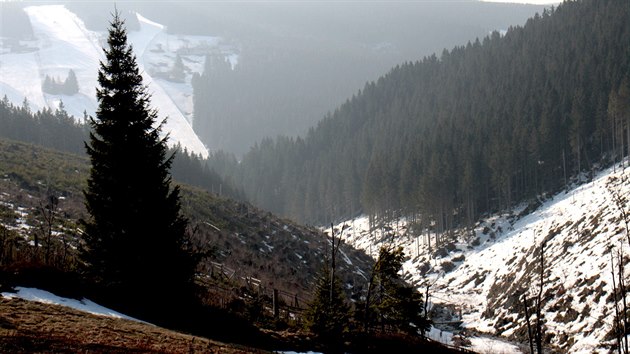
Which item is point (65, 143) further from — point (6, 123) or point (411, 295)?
point (411, 295)

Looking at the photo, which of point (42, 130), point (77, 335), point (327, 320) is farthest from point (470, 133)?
point (77, 335)

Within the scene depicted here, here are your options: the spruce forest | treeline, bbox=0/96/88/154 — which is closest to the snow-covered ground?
the spruce forest

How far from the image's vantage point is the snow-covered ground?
42.5 ft

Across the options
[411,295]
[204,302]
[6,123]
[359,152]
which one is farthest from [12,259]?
[359,152]

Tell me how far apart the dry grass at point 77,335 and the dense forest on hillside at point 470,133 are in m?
65.1

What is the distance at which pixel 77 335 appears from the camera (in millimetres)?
10555

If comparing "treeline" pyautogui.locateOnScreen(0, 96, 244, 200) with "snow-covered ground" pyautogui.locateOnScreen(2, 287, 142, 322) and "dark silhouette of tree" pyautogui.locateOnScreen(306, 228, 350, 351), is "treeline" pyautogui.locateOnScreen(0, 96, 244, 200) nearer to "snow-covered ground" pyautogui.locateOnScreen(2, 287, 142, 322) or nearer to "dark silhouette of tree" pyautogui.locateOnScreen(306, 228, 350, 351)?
"dark silhouette of tree" pyautogui.locateOnScreen(306, 228, 350, 351)

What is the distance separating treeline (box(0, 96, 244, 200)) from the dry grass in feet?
253

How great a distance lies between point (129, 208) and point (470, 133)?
84433 mm

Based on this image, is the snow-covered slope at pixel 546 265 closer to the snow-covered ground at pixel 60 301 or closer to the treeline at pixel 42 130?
the snow-covered ground at pixel 60 301

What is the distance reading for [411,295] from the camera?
83.5 ft

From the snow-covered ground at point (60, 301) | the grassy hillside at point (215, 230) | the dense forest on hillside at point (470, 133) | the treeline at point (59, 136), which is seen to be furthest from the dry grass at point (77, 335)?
the treeline at point (59, 136)

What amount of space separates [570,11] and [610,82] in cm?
6005

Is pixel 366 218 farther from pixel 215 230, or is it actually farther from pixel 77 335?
pixel 77 335
